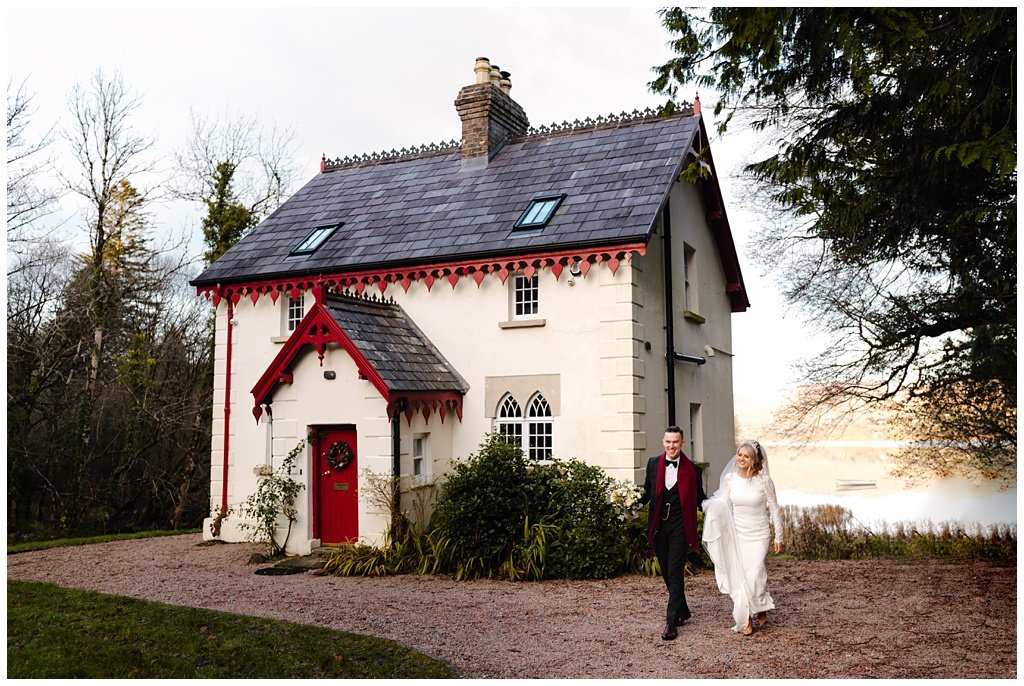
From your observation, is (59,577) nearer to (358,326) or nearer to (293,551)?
(293,551)

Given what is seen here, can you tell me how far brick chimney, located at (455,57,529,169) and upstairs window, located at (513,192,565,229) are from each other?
2.91 m

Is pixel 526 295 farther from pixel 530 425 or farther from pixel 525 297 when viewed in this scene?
pixel 530 425

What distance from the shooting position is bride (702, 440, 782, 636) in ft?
27.8

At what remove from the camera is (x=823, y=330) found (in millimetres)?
19578

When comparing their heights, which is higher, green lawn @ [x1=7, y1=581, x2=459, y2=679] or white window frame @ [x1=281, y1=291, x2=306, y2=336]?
white window frame @ [x1=281, y1=291, x2=306, y2=336]

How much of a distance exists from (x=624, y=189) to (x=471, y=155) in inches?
186

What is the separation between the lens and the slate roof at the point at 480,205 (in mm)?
14609

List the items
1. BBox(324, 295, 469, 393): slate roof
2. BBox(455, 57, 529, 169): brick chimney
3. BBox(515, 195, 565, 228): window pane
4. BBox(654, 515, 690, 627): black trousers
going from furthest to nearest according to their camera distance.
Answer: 1. BBox(455, 57, 529, 169): brick chimney
2. BBox(515, 195, 565, 228): window pane
3. BBox(324, 295, 469, 393): slate roof
4. BBox(654, 515, 690, 627): black trousers

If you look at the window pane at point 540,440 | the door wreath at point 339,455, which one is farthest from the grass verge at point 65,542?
the window pane at point 540,440

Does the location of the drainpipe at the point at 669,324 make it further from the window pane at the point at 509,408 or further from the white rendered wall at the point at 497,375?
the window pane at the point at 509,408

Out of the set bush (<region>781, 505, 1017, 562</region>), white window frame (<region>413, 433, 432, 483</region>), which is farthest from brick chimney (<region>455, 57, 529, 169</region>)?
bush (<region>781, 505, 1017, 562</region>)

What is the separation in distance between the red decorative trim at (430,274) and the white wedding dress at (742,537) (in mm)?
5830

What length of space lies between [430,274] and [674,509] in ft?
25.9

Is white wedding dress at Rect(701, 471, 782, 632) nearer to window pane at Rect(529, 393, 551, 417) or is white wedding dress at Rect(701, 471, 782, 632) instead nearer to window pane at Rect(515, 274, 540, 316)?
window pane at Rect(529, 393, 551, 417)
